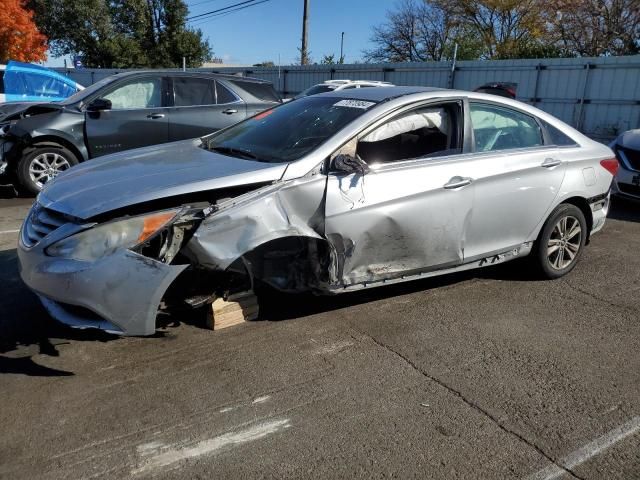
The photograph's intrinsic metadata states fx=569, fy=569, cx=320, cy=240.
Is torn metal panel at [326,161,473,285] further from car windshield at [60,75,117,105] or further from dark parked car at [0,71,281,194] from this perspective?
car windshield at [60,75,117,105]

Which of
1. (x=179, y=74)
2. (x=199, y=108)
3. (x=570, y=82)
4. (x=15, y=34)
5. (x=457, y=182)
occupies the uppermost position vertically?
(x=15, y=34)

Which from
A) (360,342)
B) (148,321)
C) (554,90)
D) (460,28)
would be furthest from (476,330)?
(460,28)

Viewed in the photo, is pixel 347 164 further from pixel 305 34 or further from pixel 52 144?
pixel 305 34

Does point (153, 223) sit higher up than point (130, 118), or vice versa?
point (130, 118)

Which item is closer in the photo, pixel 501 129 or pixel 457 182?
pixel 457 182

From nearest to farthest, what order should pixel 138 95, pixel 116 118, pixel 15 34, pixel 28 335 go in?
pixel 28 335, pixel 116 118, pixel 138 95, pixel 15 34

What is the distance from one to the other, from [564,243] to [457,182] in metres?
1.55

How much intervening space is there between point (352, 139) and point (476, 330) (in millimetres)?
1625

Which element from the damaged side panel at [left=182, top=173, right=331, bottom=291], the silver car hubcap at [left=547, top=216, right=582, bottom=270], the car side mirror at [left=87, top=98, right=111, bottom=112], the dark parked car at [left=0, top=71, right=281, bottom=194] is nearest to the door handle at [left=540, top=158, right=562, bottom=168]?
the silver car hubcap at [left=547, top=216, right=582, bottom=270]

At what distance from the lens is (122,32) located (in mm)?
42312

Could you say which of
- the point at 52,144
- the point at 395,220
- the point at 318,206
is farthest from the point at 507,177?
the point at 52,144

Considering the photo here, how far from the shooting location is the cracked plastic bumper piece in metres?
3.12

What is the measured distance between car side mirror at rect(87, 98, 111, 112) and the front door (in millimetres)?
5301

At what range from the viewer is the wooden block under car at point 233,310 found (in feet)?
12.8
